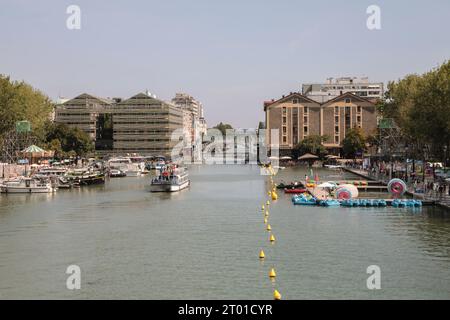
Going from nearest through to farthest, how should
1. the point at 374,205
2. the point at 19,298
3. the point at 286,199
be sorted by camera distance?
the point at 19,298, the point at 374,205, the point at 286,199

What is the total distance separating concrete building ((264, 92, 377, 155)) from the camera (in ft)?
474

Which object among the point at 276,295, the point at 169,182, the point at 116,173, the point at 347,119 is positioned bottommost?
the point at 276,295

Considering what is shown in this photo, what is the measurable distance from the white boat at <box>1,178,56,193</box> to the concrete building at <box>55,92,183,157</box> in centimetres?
10463

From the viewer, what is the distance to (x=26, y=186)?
226ft

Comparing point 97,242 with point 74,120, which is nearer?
point 97,242

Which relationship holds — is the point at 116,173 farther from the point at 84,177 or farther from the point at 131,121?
the point at 131,121

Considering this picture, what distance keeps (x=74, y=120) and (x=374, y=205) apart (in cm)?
13605

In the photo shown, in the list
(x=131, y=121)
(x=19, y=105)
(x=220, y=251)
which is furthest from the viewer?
(x=131, y=121)

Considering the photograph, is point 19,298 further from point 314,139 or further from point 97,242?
point 314,139

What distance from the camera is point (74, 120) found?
175625mm

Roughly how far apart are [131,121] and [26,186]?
106821mm

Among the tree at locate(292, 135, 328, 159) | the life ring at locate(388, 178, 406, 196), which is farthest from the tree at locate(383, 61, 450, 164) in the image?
the tree at locate(292, 135, 328, 159)

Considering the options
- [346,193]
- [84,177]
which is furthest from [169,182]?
[346,193]
